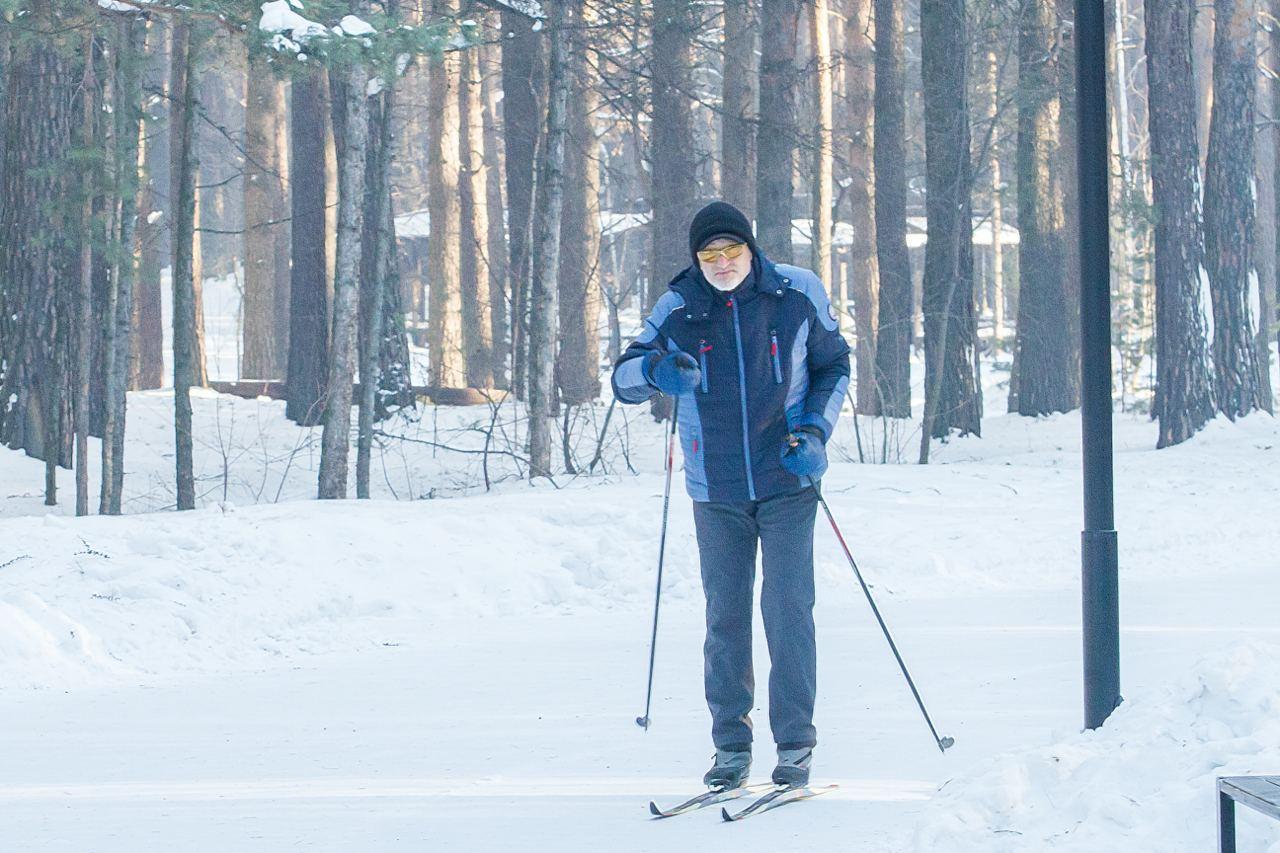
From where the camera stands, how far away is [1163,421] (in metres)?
19.4

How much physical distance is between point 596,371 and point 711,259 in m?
19.2

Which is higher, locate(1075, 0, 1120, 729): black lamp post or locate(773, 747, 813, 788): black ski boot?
locate(1075, 0, 1120, 729): black lamp post

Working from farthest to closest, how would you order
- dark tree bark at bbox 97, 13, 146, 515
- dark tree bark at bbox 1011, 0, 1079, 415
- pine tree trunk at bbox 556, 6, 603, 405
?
dark tree bark at bbox 1011, 0, 1079, 415 < pine tree trunk at bbox 556, 6, 603, 405 < dark tree bark at bbox 97, 13, 146, 515

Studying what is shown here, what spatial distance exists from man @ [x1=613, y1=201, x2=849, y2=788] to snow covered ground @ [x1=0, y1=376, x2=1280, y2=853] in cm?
39

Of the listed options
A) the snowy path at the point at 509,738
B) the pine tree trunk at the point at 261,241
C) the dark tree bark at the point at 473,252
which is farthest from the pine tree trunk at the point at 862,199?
the snowy path at the point at 509,738

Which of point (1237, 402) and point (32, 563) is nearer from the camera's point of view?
point (32, 563)

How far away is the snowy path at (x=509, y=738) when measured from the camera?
5.42 m

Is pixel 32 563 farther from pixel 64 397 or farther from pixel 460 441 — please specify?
pixel 460 441

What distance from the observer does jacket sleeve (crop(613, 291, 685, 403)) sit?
570 cm

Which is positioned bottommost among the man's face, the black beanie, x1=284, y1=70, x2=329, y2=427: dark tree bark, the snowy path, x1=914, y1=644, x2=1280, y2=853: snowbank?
the snowy path

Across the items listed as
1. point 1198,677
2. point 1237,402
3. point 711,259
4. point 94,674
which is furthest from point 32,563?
point 1237,402

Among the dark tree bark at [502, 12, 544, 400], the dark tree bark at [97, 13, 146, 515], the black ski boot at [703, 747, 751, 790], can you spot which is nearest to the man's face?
the black ski boot at [703, 747, 751, 790]

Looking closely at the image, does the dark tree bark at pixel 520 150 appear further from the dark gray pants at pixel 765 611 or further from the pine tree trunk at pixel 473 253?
the dark gray pants at pixel 765 611

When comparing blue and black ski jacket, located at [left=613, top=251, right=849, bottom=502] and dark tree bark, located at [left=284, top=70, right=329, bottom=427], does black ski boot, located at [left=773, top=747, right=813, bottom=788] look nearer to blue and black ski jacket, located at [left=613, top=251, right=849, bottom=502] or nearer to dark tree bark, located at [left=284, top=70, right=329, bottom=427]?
blue and black ski jacket, located at [left=613, top=251, right=849, bottom=502]
